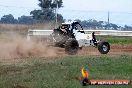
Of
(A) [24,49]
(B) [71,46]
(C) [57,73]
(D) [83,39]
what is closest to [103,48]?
(D) [83,39]

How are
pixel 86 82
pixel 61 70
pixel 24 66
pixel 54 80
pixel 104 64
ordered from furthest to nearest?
1. pixel 104 64
2. pixel 24 66
3. pixel 61 70
4. pixel 54 80
5. pixel 86 82

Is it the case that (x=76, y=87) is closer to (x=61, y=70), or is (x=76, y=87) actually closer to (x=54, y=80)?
(x=54, y=80)

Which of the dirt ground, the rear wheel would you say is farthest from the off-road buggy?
the dirt ground

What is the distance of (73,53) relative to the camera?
22859 millimetres

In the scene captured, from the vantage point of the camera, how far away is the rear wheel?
74.0 ft

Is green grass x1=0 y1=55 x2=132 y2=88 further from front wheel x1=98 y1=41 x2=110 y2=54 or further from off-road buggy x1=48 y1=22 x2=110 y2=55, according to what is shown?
front wheel x1=98 y1=41 x2=110 y2=54

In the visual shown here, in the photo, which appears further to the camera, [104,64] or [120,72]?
[104,64]

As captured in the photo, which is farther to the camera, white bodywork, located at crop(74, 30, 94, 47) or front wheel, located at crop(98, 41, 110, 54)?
front wheel, located at crop(98, 41, 110, 54)

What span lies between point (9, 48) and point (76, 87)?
1257 centimetres

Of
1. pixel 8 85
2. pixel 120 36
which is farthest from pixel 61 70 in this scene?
pixel 120 36

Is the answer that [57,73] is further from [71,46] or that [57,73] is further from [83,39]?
[83,39]

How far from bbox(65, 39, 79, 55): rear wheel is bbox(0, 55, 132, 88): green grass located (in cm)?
524

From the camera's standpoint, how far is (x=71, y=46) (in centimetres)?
2266

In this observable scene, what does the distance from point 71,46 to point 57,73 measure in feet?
29.8
